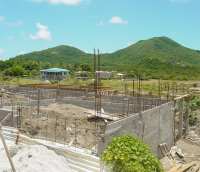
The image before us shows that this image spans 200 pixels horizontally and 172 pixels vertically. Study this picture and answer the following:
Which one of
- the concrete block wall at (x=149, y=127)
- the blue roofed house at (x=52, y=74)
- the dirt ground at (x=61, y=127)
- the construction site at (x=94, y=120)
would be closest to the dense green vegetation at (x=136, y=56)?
the blue roofed house at (x=52, y=74)

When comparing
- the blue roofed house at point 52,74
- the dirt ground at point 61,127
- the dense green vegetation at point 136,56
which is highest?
the dense green vegetation at point 136,56

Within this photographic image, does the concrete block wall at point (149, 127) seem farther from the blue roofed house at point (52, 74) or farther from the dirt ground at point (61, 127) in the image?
the blue roofed house at point (52, 74)

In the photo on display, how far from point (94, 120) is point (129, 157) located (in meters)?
10.5

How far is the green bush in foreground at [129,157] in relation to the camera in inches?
433

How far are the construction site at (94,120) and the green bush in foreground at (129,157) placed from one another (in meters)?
1.93

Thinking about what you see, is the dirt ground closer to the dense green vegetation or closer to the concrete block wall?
the concrete block wall

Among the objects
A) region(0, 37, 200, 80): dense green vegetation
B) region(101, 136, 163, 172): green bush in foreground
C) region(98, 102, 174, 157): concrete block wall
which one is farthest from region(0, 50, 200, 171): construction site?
region(0, 37, 200, 80): dense green vegetation

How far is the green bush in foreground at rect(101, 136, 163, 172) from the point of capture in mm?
11000

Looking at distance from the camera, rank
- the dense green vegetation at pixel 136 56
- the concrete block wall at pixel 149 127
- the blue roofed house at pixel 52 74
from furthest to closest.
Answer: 1. the dense green vegetation at pixel 136 56
2. the blue roofed house at pixel 52 74
3. the concrete block wall at pixel 149 127

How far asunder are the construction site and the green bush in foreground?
1.93 metres

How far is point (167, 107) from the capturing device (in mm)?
20781

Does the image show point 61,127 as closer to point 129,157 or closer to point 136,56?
point 129,157

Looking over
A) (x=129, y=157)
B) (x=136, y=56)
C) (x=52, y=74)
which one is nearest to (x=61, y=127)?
(x=129, y=157)

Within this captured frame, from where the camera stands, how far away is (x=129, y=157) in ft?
36.3
